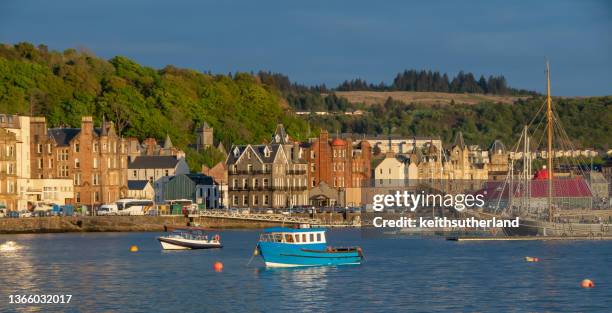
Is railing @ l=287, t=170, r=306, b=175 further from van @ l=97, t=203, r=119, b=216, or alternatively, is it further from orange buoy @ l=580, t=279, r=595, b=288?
orange buoy @ l=580, t=279, r=595, b=288

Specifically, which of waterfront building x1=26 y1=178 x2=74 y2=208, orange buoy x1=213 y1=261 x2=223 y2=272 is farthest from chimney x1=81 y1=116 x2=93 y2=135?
orange buoy x1=213 y1=261 x2=223 y2=272

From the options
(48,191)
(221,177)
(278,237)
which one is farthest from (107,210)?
(278,237)

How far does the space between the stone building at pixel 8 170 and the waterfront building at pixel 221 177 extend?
30.3 metres

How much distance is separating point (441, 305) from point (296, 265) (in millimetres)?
22705

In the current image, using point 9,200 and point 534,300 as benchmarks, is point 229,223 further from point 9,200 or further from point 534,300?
point 534,300

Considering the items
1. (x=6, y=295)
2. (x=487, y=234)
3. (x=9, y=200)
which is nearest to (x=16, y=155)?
(x=9, y=200)

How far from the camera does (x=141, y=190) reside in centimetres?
17938

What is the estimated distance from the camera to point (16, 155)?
164 meters

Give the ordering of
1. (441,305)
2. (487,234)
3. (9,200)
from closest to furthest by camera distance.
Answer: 1. (441,305)
2. (487,234)
3. (9,200)

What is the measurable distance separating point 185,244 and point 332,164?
243 ft

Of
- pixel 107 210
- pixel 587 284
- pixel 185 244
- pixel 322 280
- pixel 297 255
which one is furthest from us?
pixel 107 210

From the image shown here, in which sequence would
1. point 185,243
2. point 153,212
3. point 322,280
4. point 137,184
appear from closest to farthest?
point 322,280, point 185,243, point 153,212, point 137,184

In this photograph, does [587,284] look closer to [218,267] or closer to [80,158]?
[218,267]

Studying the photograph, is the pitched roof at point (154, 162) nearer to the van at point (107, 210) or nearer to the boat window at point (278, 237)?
the van at point (107, 210)
